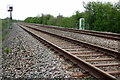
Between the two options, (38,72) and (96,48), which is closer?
(38,72)

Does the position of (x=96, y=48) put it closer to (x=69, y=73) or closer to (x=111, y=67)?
(x=111, y=67)

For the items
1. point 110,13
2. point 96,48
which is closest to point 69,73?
point 96,48

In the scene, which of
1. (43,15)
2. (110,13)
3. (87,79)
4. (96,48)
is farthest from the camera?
(43,15)

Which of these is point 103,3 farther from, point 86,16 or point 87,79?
point 87,79

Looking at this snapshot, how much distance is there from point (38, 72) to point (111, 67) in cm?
186

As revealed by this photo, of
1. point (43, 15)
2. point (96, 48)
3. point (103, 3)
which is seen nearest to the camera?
point (96, 48)

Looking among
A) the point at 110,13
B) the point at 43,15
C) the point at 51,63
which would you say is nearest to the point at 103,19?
the point at 110,13

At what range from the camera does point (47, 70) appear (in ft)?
15.9

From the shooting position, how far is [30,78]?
4305 millimetres

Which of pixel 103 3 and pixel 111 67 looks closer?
pixel 111 67

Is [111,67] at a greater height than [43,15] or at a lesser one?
lesser

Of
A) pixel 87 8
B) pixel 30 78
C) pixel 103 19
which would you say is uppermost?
pixel 87 8

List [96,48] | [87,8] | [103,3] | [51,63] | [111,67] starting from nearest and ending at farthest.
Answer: [111,67] < [51,63] < [96,48] < [103,3] < [87,8]

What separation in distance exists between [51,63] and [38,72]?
92 cm
